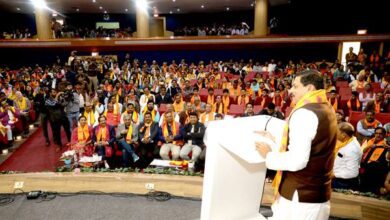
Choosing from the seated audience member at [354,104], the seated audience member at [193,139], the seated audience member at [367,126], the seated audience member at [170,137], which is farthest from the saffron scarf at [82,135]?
the seated audience member at [354,104]

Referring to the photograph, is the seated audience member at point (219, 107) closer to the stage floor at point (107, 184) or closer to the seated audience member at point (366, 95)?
the seated audience member at point (366, 95)

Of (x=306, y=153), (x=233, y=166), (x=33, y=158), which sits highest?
(x=306, y=153)

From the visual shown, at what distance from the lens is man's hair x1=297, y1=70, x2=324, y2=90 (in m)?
1.54

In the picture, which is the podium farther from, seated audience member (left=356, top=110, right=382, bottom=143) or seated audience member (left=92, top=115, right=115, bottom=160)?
seated audience member (left=356, top=110, right=382, bottom=143)

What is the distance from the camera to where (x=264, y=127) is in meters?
1.65

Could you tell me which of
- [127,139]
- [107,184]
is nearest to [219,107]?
[127,139]

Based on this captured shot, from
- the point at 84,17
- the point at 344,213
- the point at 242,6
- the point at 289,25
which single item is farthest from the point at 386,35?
the point at 84,17

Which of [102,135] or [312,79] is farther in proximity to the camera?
[102,135]

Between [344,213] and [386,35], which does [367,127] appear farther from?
[386,35]

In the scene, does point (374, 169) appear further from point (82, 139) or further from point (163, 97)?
point (163, 97)

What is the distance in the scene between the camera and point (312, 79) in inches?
60.5

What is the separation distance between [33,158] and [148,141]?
7.60ft

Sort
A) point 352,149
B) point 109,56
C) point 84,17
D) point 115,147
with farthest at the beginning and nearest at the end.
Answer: point 84,17 < point 109,56 < point 115,147 < point 352,149

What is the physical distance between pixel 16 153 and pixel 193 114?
3494 millimetres
